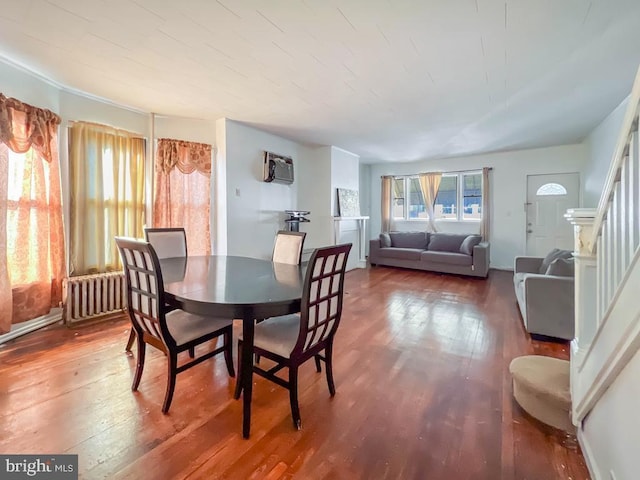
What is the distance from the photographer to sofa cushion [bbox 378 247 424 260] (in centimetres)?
604

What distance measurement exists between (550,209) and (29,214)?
25.5ft

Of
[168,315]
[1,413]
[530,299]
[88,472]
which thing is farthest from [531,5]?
[1,413]

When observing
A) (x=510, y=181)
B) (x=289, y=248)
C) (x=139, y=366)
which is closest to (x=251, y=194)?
(x=289, y=248)

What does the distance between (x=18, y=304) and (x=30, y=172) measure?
1.22 meters

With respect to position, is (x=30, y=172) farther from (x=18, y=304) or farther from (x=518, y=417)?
(x=518, y=417)

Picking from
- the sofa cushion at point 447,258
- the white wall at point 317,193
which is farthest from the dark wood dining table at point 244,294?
the sofa cushion at point 447,258

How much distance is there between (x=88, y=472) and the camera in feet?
4.30

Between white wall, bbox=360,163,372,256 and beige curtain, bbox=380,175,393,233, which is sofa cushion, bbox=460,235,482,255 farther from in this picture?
white wall, bbox=360,163,372,256

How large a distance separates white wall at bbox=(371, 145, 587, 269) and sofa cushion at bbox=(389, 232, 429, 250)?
2.63 ft

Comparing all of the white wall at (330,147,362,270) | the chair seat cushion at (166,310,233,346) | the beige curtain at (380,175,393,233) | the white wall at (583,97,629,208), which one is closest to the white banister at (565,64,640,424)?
the chair seat cushion at (166,310,233,346)

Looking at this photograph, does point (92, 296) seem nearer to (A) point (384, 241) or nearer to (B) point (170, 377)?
(B) point (170, 377)

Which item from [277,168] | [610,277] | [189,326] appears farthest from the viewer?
[277,168]

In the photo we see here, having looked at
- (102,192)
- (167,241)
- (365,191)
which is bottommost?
(167,241)

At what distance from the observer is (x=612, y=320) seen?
117 cm
